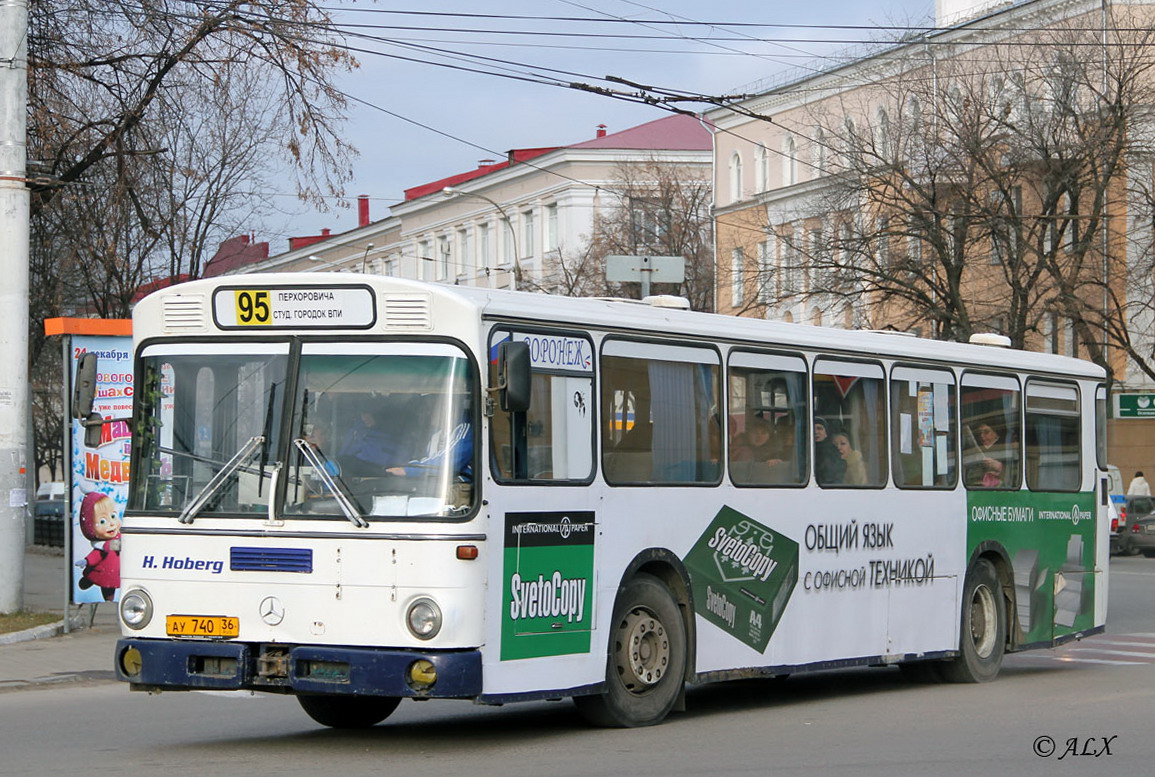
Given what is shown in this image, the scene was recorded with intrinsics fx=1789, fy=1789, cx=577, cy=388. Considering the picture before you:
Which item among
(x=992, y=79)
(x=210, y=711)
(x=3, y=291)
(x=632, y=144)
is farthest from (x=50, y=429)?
(x=210, y=711)

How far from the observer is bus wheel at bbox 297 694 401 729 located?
11281 millimetres

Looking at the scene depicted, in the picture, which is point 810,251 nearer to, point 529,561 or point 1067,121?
point 1067,121

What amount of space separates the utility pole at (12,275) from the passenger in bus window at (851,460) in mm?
9297

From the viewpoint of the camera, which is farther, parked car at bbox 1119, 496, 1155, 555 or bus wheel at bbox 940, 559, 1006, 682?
parked car at bbox 1119, 496, 1155, 555

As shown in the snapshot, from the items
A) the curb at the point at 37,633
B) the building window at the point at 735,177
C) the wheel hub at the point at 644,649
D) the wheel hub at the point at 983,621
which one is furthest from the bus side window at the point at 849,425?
the building window at the point at 735,177

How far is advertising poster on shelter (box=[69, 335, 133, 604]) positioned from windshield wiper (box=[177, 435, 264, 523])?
8.46 metres

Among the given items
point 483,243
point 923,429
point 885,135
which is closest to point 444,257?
point 483,243

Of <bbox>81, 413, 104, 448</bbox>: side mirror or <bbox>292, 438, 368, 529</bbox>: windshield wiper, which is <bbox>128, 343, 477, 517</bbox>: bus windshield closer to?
<bbox>292, 438, 368, 529</bbox>: windshield wiper

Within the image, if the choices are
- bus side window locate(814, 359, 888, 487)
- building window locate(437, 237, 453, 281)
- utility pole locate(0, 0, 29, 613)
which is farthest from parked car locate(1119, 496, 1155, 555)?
building window locate(437, 237, 453, 281)

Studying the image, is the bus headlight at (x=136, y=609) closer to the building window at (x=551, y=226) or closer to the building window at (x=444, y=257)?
the building window at (x=551, y=226)

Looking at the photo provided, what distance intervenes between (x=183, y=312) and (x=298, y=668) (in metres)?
2.24

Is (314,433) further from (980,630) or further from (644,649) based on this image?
(980,630)

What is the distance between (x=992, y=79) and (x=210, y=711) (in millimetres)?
32267

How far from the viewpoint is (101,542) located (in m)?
18.6
